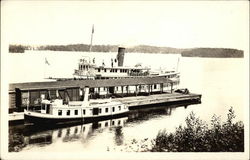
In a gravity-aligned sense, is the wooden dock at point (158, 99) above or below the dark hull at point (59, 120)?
above

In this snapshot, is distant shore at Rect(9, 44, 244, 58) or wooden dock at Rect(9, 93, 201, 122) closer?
distant shore at Rect(9, 44, 244, 58)

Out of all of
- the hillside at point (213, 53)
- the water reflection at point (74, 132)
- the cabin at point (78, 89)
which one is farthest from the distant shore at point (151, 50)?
the water reflection at point (74, 132)

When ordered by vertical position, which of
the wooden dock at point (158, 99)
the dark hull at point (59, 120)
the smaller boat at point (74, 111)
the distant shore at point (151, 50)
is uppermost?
the distant shore at point (151, 50)

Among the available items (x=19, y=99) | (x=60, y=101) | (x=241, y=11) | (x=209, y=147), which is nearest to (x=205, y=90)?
(x=209, y=147)

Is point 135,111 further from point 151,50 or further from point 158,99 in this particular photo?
point 151,50

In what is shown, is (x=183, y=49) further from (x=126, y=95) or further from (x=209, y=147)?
(x=209, y=147)

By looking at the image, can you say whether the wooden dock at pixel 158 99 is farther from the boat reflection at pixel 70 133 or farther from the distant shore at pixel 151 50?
the distant shore at pixel 151 50

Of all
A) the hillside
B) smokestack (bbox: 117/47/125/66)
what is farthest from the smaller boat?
the hillside

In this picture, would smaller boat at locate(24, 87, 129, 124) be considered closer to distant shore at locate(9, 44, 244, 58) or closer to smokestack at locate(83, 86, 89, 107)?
smokestack at locate(83, 86, 89, 107)
